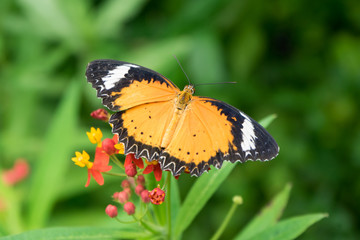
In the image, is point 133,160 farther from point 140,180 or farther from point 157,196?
point 157,196

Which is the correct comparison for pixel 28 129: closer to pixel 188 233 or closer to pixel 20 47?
pixel 20 47

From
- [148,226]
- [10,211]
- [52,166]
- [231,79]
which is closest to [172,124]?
[148,226]

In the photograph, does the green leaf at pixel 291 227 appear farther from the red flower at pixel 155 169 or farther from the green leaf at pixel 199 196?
the red flower at pixel 155 169

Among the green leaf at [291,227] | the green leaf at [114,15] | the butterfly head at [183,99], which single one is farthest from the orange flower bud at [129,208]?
the green leaf at [114,15]

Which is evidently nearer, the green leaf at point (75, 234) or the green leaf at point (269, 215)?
the green leaf at point (75, 234)

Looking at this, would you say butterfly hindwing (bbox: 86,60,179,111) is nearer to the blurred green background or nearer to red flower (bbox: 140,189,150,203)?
red flower (bbox: 140,189,150,203)

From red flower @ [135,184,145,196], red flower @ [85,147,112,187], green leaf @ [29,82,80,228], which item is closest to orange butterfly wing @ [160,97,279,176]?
red flower @ [135,184,145,196]
